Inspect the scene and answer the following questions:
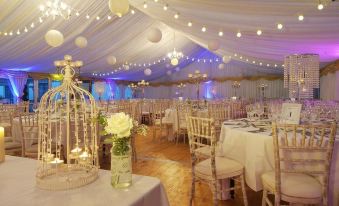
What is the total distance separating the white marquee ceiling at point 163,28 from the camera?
4027 mm

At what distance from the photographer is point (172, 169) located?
4.17 metres

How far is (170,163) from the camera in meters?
4.54

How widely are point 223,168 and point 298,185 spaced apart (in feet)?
2.26

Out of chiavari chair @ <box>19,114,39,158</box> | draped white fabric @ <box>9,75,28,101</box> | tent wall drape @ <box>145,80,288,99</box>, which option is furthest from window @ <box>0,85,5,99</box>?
tent wall drape @ <box>145,80,288,99</box>

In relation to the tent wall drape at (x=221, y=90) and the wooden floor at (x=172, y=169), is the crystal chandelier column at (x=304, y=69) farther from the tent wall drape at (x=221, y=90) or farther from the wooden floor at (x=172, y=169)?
the tent wall drape at (x=221, y=90)

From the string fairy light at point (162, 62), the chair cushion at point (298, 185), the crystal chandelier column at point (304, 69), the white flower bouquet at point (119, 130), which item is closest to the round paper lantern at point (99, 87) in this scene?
the string fairy light at point (162, 62)

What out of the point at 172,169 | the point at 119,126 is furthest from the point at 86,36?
the point at 119,126

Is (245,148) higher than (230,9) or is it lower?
lower

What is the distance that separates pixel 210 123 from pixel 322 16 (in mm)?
2894

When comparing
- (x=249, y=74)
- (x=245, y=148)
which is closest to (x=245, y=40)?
(x=245, y=148)

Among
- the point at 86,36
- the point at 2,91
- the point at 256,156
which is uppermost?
the point at 86,36

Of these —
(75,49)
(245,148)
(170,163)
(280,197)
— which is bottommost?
(170,163)

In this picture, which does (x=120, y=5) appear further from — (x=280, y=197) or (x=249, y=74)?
(x=249, y=74)

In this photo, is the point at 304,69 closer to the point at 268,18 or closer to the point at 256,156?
the point at 268,18
